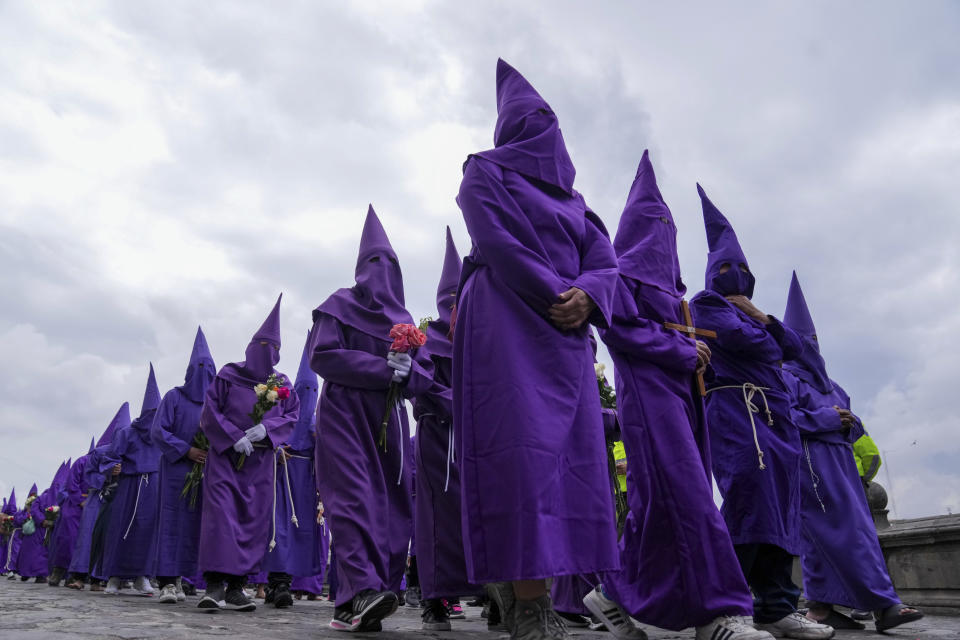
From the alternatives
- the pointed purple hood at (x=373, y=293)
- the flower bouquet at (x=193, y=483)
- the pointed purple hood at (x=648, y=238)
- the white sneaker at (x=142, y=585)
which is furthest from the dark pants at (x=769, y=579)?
the white sneaker at (x=142, y=585)

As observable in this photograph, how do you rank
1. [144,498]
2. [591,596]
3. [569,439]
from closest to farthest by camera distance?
1. [569,439]
2. [591,596]
3. [144,498]

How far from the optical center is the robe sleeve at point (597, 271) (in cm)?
343

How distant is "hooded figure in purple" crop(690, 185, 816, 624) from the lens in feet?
15.1

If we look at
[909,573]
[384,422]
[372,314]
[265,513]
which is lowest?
[909,573]

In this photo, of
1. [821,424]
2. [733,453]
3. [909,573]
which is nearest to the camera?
[733,453]

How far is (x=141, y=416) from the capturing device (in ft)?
36.6

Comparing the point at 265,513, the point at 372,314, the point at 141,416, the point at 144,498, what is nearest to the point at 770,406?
the point at 372,314

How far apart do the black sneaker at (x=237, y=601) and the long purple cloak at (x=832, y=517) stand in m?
4.42

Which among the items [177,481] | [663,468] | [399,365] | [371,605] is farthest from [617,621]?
[177,481]

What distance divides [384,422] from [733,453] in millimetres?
2225

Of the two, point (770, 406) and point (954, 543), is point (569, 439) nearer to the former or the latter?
point (770, 406)

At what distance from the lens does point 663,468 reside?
379cm

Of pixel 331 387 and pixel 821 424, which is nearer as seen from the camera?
pixel 331 387

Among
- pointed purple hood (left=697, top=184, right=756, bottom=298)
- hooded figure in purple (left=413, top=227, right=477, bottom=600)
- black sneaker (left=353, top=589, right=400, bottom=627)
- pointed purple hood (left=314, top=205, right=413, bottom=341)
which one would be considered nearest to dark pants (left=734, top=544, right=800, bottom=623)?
hooded figure in purple (left=413, top=227, right=477, bottom=600)
